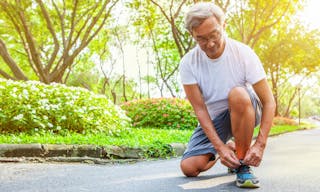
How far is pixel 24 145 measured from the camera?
606 centimetres

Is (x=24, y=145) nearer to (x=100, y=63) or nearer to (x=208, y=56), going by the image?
(x=208, y=56)

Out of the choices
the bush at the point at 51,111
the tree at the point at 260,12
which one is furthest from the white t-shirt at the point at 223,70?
the tree at the point at 260,12

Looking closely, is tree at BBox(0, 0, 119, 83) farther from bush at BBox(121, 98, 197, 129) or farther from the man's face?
the man's face

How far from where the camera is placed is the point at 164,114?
14289 mm

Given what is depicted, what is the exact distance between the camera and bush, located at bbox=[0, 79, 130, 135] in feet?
26.6

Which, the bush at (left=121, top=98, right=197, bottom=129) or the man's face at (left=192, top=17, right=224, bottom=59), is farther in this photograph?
the bush at (left=121, top=98, right=197, bottom=129)

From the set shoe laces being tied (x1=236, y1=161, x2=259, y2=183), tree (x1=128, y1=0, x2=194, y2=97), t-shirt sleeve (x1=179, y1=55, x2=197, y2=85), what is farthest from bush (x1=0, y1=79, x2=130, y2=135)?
tree (x1=128, y1=0, x2=194, y2=97)

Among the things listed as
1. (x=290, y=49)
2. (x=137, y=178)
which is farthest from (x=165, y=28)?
(x=137, y=178)

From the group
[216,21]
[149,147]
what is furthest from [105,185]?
[149,147]

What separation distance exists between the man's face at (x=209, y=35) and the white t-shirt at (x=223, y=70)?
7.8 inches

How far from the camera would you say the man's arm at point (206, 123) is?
12.9ft

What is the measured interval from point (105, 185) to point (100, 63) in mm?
27475

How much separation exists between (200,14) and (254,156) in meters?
1.23

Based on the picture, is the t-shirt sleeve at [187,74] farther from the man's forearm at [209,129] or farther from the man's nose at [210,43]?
the man's nose at [210,43]
